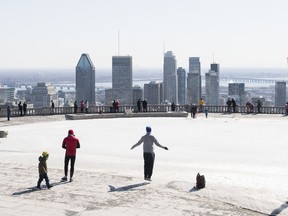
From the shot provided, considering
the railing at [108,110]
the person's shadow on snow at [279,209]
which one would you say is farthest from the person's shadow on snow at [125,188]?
the railing at [108,110]

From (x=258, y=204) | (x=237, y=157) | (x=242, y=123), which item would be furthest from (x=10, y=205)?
(x=242, y=123)

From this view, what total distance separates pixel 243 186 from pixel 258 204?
1.93m

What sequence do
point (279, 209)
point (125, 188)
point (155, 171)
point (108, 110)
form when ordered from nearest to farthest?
point (279, 209)
point (125, 188)
point (155, 171)
point (108, 110)

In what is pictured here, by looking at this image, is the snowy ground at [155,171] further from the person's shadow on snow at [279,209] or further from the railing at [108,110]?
the railing at [108,110]

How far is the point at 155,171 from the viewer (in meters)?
15.5

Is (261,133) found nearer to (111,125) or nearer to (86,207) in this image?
(111,125)

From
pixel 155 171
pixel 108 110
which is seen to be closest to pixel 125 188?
pixel 155 171

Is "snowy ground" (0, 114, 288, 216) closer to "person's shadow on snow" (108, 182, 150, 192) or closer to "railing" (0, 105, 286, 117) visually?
"person's shadow on snow" (108, 182, 150, 192)

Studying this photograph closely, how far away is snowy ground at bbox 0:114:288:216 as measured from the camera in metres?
10.9

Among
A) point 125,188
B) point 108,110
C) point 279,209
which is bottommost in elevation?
point 279,209

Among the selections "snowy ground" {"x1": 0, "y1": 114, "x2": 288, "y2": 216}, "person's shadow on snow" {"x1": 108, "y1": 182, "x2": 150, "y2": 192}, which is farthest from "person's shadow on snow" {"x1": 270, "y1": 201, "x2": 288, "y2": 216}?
"person's shadow on snow" {"x1": 108, "y1": 182, "x2": 150, "y2": 192}

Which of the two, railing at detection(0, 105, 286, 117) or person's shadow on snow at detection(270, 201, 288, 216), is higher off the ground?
railing at detection(0, 105, 286, 117)

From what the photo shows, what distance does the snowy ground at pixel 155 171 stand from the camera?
35.9 ft

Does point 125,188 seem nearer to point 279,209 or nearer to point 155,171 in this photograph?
point 155,171
